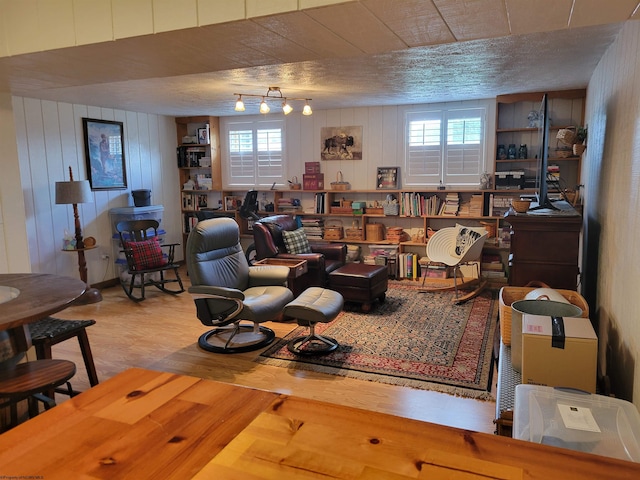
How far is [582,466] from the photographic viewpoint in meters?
0.74

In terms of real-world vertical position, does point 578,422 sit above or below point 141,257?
above

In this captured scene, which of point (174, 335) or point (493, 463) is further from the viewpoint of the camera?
point (174, 335)

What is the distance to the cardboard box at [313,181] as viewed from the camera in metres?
6.75

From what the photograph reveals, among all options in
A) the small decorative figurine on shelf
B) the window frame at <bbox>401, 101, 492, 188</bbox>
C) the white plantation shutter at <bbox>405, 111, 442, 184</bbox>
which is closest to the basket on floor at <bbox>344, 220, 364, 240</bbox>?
the window frame at <bbox>401, 101, 492, 188</bbox>

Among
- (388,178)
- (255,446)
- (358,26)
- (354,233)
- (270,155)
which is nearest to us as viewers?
(255,446)

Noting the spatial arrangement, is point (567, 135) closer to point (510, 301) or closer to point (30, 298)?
point (510, 301)

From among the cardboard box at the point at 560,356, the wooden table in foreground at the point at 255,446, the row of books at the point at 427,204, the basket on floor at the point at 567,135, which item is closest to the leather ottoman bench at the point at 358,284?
the row of books at the point at 427,204

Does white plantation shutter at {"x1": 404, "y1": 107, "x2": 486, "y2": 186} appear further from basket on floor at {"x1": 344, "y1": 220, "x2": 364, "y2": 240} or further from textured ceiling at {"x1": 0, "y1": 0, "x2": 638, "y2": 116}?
basket on floor at {"x1": 344, "y1": 220, "x2": 364, "y2": 240}

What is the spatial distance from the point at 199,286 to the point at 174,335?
93 cm

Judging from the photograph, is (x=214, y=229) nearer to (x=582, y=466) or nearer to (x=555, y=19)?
(x=555, y=19)

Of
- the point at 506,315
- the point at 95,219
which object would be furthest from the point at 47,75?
the point at 95,219

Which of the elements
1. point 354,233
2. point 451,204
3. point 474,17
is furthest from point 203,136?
point 474,17

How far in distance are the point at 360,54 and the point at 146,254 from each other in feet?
14.0

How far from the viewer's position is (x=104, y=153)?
6008mm
